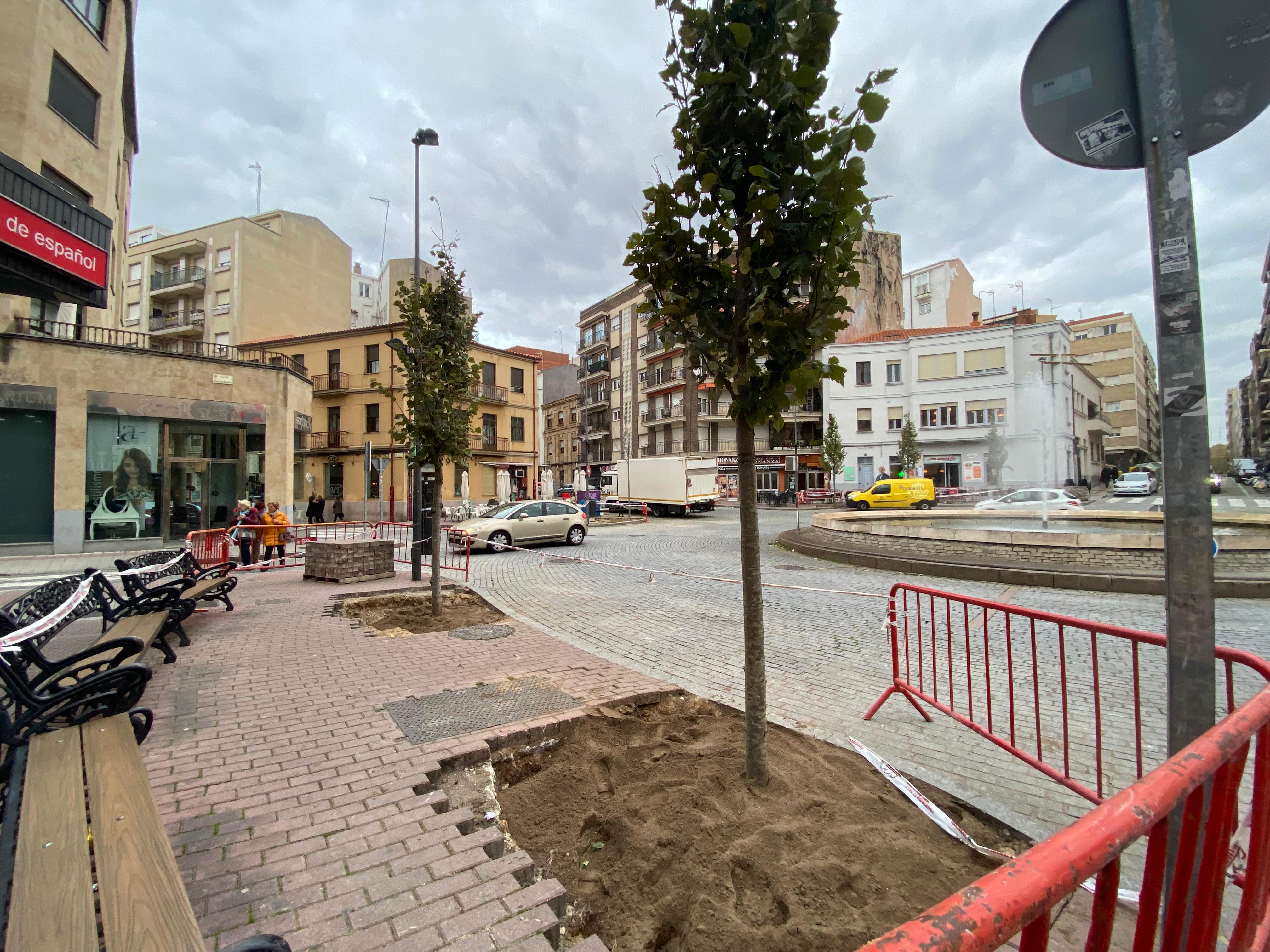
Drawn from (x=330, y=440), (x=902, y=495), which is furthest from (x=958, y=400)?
(x=330, y=440)

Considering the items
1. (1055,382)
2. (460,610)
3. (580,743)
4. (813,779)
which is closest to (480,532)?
(460,610)

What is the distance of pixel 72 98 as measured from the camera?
1460 cm

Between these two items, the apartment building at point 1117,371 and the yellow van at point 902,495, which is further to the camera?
the apartment building at point 1117,371

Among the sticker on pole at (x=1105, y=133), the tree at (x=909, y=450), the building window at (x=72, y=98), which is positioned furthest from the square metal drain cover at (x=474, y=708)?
the tree at (x=909, y=450)

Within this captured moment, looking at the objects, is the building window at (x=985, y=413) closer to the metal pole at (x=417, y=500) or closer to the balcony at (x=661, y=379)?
the balcony at (x=661, y=379)

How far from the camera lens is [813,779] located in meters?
3.09

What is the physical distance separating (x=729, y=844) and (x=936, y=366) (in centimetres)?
4546

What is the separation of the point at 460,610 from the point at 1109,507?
31.8 m

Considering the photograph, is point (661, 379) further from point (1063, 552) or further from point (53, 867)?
point (53, 867)

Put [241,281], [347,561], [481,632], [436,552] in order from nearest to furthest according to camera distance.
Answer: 1. [481,632]
2. [436,552]
3. [347,561]
4. [241,281]

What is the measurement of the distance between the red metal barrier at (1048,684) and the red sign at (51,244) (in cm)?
1039

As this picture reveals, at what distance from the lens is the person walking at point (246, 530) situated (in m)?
12.6

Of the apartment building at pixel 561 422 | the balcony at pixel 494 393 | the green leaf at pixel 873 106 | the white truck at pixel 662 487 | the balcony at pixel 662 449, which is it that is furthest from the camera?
the apartment building at pixel 561 422

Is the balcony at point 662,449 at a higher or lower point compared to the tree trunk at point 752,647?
higher
